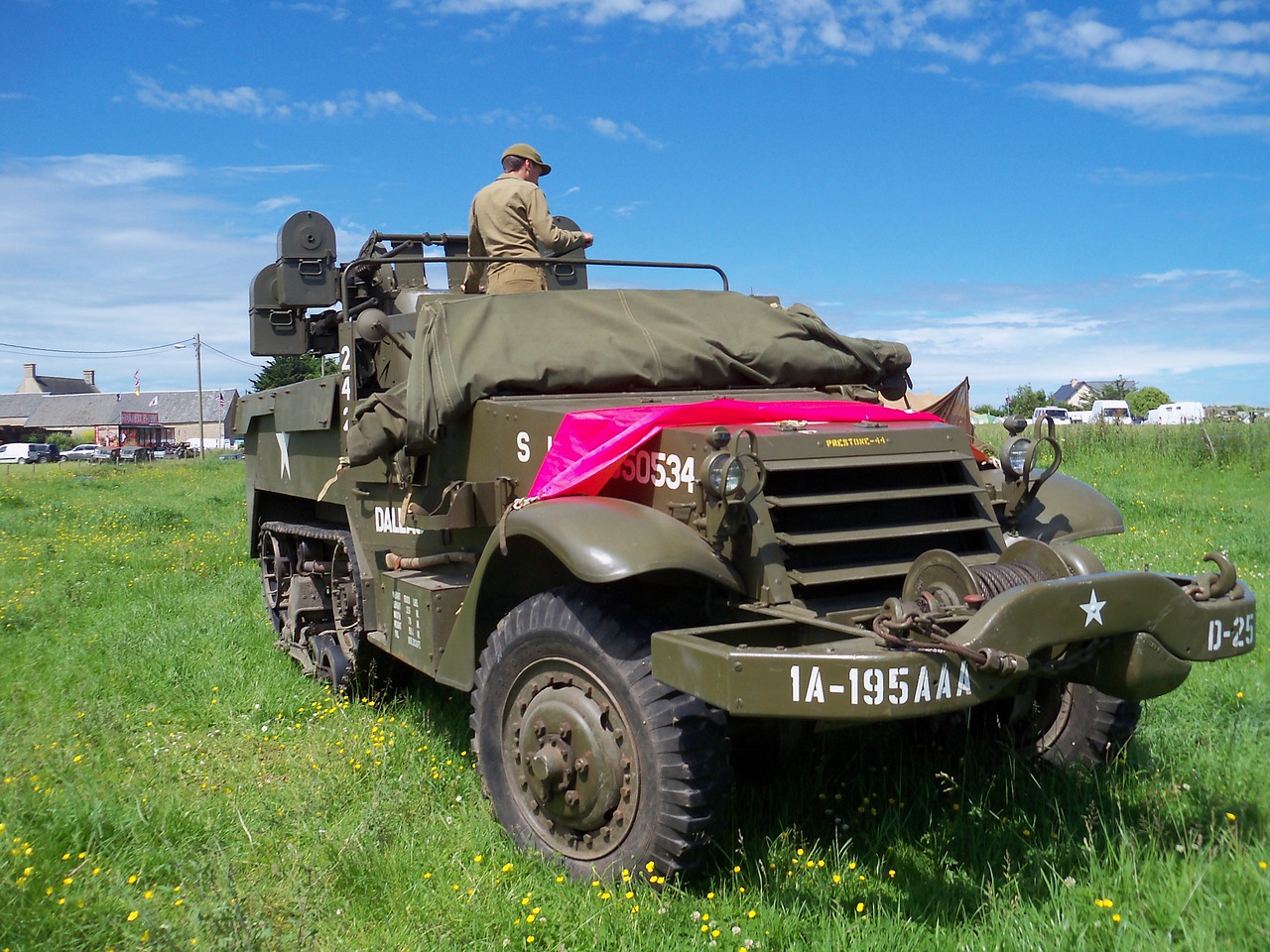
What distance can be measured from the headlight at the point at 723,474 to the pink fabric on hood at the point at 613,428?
472 mm

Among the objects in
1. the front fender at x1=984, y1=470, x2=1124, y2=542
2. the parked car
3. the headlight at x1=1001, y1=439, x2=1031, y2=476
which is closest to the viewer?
the headlight at x1=1001, y1=439, x2=1031, y2=476

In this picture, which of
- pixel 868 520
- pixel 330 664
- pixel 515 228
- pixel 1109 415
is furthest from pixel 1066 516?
pixel 1109 415

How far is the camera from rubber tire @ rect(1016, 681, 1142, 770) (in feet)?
13.2

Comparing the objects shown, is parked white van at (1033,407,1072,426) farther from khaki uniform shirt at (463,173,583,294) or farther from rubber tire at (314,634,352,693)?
rubber tire at (314,634,352,693)

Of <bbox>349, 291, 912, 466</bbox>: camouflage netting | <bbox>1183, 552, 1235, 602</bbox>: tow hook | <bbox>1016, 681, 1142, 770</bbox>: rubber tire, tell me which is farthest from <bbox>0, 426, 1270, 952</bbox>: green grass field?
<bbox>349, 291, 912, 466</bbox>: camouflage netting

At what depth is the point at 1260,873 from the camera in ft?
9.97

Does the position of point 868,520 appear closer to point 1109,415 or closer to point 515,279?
point 515,279

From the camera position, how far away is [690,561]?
3.22m

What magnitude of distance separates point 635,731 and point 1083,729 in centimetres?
185

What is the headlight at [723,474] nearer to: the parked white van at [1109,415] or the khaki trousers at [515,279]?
the khaki trousers at [515,279]

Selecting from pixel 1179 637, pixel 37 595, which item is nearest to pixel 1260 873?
pixel 1179 637

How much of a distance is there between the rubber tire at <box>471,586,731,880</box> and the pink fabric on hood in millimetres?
411

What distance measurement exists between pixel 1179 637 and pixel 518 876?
2079 mm

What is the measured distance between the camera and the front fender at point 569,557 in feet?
10.4
